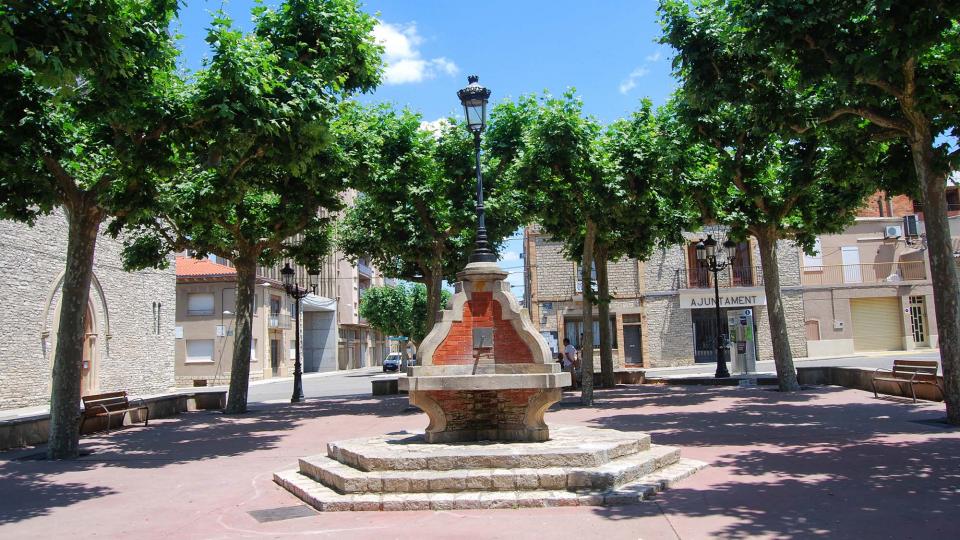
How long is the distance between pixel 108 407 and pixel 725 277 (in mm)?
29193

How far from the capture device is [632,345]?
1378 inches

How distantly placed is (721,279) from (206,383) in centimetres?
2808

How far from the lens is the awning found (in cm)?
5069

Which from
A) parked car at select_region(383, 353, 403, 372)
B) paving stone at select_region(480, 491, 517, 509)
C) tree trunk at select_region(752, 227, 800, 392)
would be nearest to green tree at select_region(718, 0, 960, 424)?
tree trunk at select_region(752, 227, 800, 392)

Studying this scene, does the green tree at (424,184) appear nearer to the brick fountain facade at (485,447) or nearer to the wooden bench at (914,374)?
the brick fountain facade at (485,447)

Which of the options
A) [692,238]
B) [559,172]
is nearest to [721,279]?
[692,238]

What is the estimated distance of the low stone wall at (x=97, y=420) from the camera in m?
11.6

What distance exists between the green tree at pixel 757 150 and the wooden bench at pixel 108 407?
1320 cm

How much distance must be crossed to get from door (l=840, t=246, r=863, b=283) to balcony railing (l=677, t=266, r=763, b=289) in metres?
4.51

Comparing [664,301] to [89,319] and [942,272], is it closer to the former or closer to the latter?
[942,272]

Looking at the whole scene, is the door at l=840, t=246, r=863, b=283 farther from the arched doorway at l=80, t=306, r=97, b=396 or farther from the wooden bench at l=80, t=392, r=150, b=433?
the arched doorway at l=80, t=306, r=97, b=396

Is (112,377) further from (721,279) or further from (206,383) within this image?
(721,279)

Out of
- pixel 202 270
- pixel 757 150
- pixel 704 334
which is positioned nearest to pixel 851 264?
pixel 704 334

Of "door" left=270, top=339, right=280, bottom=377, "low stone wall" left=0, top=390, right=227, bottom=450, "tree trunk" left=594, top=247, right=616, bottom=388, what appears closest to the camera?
"low stone wall" left=0, top=390, right=227, bottom=450
